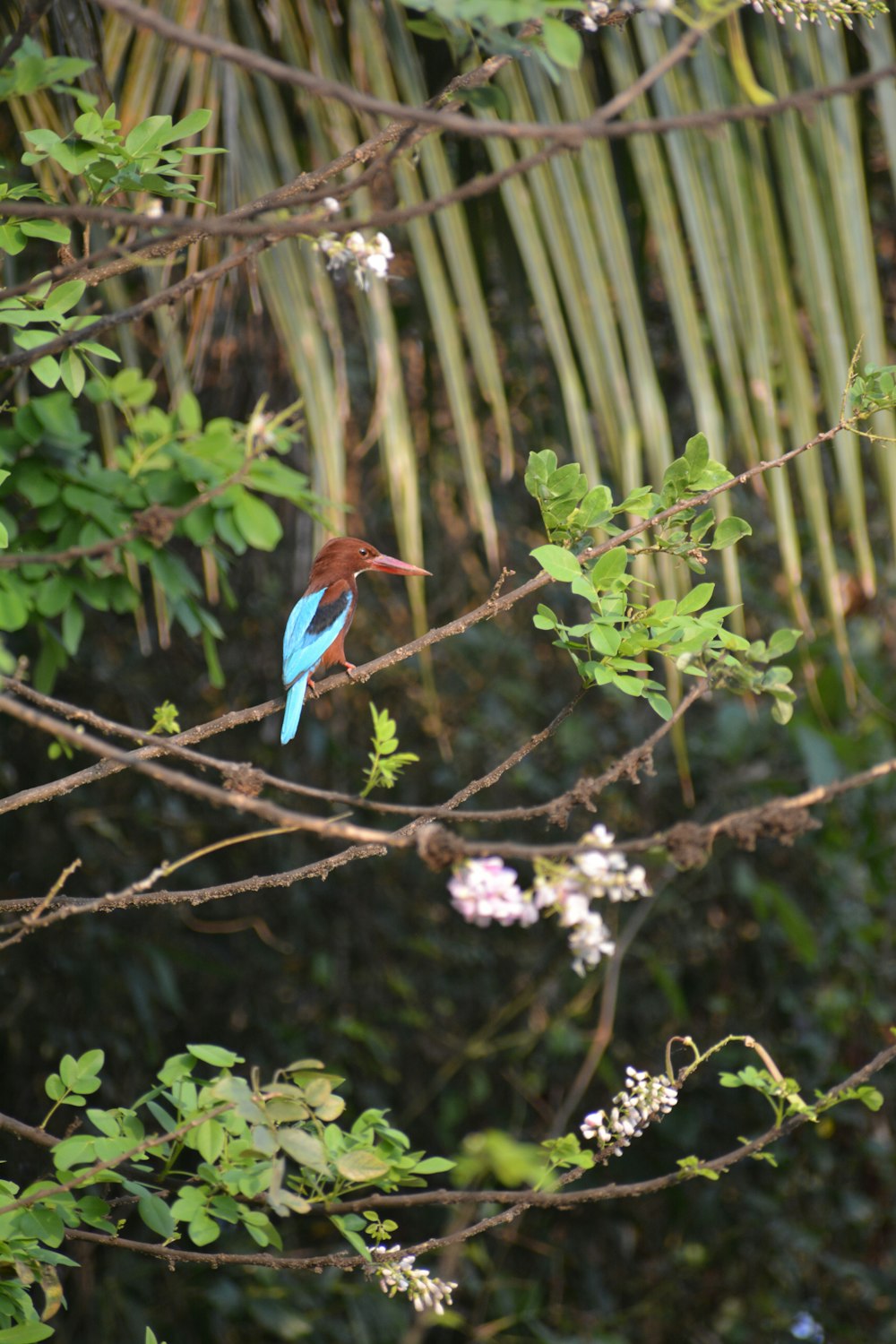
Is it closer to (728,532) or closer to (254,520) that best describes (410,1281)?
(728,532)

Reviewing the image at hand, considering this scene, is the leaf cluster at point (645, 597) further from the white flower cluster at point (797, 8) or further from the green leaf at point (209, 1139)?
the green leaf at point (209, 1139)

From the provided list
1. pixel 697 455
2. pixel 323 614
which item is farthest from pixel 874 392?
pixel 323 614

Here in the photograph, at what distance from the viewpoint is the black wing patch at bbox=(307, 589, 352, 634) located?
7.68ft

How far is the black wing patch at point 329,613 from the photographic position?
2342mm

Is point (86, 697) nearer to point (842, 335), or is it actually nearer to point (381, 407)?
point (381, 407)

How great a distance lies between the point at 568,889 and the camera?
2.97 feet

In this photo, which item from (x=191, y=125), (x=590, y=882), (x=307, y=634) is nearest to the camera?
(x=590, y=882)

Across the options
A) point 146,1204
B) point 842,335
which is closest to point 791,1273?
point 842,335

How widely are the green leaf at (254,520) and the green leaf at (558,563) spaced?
840 mm

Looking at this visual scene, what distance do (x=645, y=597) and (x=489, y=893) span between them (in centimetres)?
53

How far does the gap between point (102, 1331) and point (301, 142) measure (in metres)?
2.79

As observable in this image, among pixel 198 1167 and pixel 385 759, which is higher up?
pixel 385 759

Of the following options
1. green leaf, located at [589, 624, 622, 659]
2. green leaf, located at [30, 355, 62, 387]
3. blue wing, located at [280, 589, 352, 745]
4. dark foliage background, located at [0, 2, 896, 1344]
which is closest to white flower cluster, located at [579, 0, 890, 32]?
green leaf, located at [589, 624, 622, 659]

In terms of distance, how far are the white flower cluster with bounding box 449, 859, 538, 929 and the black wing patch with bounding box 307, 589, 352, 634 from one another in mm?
1425
